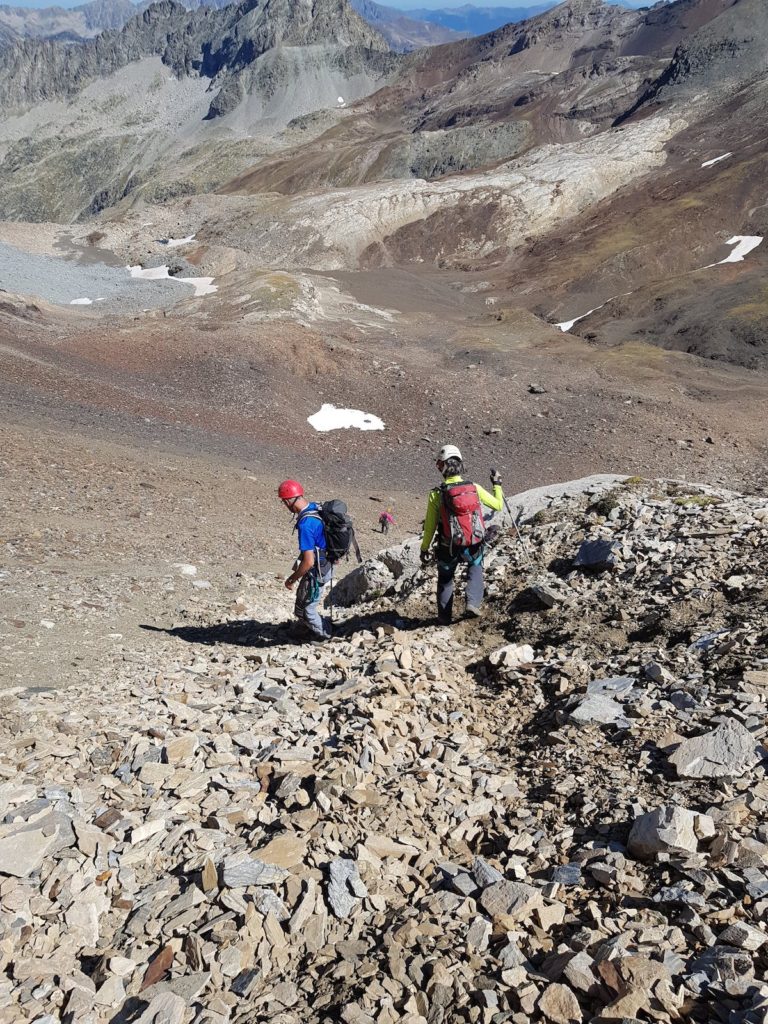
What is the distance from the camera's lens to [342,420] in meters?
25.9

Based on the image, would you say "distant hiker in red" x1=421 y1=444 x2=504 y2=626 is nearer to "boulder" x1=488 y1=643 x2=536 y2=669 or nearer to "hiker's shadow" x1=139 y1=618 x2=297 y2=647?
"boulder" x1=488 y1=643 x2=536 y2=669

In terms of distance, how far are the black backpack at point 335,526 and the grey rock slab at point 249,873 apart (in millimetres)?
4408

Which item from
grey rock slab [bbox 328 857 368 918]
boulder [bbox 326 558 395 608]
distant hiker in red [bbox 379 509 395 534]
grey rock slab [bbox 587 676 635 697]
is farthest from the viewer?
distant hiker in red [bbox 379 509 395 534]

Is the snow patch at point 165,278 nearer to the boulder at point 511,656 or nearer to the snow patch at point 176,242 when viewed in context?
the snow patch at point 176,242

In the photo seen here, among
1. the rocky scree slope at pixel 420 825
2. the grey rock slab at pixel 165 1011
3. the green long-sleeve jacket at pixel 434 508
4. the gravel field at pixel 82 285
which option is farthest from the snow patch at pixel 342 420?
the grey rock slab at pixel 165 1011

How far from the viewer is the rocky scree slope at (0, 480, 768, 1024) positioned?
369 cm

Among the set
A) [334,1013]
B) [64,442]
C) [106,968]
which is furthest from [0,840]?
[64,442]

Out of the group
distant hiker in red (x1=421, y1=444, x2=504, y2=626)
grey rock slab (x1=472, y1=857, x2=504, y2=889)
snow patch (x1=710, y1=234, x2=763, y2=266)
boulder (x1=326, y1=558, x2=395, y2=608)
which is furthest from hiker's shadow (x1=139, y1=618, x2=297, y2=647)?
snow patch (x1=710, y1=234, x2=763, y2=266)

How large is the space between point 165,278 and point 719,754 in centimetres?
4852

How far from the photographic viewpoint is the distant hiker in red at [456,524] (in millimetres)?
8234

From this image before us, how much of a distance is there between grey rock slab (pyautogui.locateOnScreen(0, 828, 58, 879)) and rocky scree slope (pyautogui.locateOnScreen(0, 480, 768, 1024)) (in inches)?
0.6

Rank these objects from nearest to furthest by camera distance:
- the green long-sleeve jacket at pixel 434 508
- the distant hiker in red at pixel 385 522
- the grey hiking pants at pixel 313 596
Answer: the green long-sleeve jacket at pixel 434 508 < the grey hiking pants at pixel 313 596 < the distant hiker in red at pixel 385 522

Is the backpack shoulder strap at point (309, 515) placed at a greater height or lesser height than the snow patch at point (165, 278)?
lesser

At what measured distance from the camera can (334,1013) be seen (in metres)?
3.61
